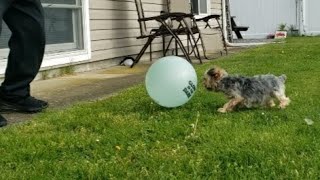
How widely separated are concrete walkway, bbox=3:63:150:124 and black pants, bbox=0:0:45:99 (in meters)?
0.22

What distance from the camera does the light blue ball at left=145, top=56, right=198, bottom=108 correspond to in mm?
3854

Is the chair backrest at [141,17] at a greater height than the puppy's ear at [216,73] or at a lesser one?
greater

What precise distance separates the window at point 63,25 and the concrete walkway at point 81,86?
387mm

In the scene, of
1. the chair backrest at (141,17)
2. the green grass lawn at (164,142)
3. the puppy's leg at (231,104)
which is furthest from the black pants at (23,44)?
the chair backrest at (141,17)

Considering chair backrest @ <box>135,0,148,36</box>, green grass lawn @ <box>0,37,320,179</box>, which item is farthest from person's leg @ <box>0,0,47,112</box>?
chair backrest @ <box>135,0,148,36</box>

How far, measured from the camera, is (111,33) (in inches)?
325

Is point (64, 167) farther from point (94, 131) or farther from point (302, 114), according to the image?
point (302, 114)

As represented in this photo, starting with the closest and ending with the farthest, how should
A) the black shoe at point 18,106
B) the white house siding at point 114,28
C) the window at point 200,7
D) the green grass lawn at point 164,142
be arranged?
1. the green grass lawn at point 164,142
2. the black shoe at point 18,106
3. the white house siding at point 114,28
4. the window at point 200,7

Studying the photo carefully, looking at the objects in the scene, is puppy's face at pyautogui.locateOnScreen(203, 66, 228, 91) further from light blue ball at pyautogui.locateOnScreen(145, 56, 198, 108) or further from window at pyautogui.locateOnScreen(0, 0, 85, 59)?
window at pyautogui.locateOnScreen(0, 0, 85, 59)

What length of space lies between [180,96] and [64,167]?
1.38 meters

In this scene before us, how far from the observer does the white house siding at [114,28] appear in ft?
25.5

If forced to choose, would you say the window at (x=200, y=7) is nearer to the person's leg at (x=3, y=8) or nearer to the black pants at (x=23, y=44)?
the black pants at (x=23, y=44)

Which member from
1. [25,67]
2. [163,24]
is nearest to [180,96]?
[25,67]

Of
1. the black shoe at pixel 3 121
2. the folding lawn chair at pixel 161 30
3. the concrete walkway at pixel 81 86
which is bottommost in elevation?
the concrete walkway at pixel 81 86
